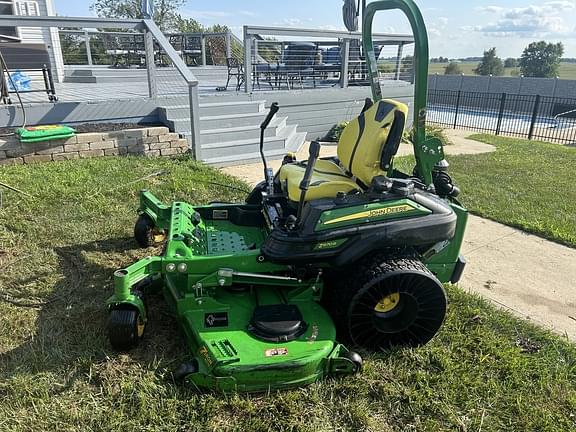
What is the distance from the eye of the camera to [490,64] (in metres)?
48.9

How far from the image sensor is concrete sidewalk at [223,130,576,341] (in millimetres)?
3389

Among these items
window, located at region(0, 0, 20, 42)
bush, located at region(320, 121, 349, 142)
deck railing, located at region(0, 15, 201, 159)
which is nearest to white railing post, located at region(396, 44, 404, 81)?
bush, located at region(320, 121, 349, 142)

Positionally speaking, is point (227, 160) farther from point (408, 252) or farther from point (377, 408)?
point (377, 408)

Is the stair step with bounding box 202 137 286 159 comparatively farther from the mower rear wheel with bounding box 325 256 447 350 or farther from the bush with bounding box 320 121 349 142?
the mower rear wheel with bounding box 325 256 447 350

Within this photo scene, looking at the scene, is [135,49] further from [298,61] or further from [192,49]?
[298,61]

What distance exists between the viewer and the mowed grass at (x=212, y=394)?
2.26 m

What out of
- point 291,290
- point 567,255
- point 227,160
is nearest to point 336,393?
point 291,290

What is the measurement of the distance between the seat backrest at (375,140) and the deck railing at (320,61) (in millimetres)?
4984

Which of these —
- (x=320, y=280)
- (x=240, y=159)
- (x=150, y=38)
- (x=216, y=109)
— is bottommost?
(x=240, y=159)

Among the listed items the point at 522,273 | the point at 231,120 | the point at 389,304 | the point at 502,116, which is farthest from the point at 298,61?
the point at 502,116

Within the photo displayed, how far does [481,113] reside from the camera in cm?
2073

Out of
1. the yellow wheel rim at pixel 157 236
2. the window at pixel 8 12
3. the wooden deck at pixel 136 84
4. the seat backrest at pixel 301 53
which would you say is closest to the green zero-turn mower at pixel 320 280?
the yellow wheel rim at pixel 157 236

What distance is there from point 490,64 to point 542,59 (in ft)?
16.3

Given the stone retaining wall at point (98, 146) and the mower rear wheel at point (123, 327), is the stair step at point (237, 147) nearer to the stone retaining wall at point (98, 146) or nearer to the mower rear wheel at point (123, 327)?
the stone retaining wall at point (98, 146)
